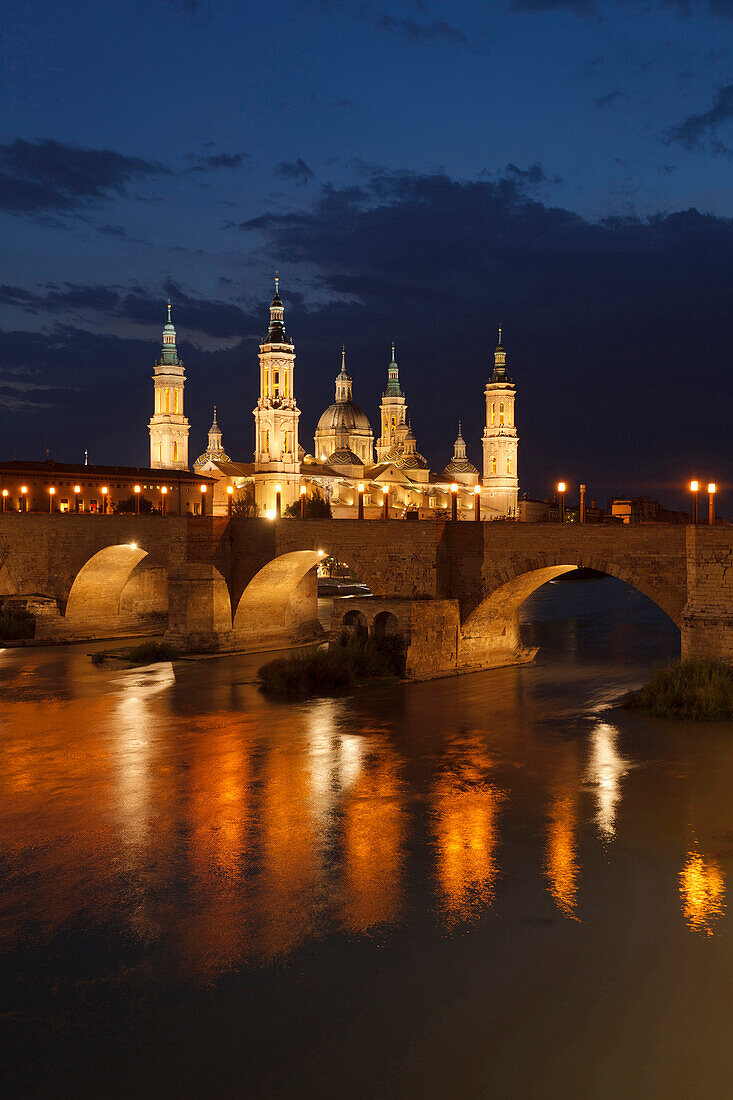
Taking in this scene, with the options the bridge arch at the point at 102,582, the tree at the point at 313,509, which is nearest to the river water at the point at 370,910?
the bridge arch at the point at 102,582

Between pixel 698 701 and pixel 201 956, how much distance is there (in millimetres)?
12769

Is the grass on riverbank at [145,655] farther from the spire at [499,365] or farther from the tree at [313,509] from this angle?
the spire at [499,365]

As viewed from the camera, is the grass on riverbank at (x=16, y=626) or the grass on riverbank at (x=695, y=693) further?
the grass on riverbank at (x=16, y=626)

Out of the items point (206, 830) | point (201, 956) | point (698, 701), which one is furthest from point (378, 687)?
point (201, 956)

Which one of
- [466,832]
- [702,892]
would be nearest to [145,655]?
[466,832]

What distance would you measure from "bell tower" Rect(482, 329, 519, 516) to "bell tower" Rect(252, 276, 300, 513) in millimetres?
23726

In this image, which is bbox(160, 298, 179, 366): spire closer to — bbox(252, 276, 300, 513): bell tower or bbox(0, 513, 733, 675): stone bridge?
bbox(252, 276, 300, 513): bell tower

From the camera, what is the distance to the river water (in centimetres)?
790

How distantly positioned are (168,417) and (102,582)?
51.0m

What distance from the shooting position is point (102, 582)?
35.6 m

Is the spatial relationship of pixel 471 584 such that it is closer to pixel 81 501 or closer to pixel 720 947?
pixel 720 947

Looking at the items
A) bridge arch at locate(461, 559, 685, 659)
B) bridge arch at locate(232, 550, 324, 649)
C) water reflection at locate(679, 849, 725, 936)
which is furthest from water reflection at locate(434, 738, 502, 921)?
bridge arch at locate(232, 550, 324, 649)

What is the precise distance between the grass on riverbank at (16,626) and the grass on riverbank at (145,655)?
480cm

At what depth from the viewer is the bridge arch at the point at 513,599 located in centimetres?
2097
